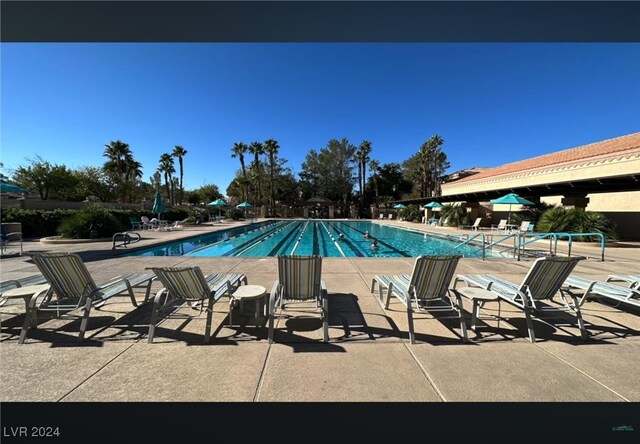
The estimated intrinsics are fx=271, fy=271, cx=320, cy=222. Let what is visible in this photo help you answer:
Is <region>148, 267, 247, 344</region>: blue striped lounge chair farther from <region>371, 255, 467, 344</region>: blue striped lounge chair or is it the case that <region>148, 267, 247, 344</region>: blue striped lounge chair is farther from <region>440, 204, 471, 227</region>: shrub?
<region>440, 204, 471, 227</region>: shrub

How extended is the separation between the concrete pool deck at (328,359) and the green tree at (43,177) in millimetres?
33167

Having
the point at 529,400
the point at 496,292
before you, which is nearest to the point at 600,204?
the point at 496,292

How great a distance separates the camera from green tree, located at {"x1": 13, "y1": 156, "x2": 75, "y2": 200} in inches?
1080

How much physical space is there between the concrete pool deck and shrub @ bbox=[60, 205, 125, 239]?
977 centimetres

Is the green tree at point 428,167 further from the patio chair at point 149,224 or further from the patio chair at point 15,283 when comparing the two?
the patio chair at point 15,283

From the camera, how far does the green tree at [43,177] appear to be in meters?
27.4

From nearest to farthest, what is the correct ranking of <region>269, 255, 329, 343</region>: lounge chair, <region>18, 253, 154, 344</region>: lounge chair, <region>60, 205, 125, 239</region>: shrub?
<region>18, 253, 154, 344</region>: lounge chair
<region>269, 255, 329, 343</region>: lounge chair
<region>60, 205, 125, 239</region>: shrub

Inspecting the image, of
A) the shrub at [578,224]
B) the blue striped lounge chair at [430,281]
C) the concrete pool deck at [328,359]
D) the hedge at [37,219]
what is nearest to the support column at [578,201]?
the shrub at [578,224]

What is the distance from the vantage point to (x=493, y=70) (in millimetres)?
11930

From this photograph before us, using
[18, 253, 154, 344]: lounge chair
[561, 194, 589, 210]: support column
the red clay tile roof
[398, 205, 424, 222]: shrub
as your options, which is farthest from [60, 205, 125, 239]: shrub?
the red clay tile roof
